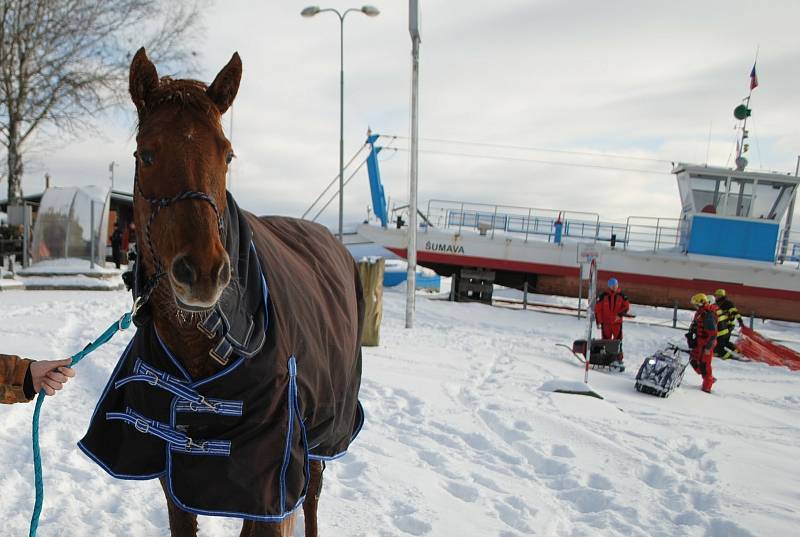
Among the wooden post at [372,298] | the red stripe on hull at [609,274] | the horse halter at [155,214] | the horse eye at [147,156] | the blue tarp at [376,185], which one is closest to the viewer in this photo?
the horse halter at [155,214]

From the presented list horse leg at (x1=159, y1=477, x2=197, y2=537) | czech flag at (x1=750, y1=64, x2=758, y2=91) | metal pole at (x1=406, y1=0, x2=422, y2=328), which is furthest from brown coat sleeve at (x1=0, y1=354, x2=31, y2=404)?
czech flag at (x1=750, y1=64, x2=758, y2=91)

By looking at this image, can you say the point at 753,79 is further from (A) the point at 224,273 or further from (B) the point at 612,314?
(A) the point at 224,273

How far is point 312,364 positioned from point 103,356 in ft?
15.9

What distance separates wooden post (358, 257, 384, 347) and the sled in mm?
3946

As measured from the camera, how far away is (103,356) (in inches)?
239

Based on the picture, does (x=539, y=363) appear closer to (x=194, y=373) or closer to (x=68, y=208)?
(x=194, y=373)

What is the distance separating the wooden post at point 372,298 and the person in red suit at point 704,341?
5.03 m

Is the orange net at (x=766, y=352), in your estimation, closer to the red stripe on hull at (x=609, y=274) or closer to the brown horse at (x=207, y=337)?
the red stripe on hull at (x=609, y=274)

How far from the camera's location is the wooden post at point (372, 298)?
8828 mm

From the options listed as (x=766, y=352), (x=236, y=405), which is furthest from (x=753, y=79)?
(x=236, y=405)

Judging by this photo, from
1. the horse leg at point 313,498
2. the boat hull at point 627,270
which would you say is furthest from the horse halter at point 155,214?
the boat hull at point 627,270

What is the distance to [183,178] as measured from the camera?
1.67 metres

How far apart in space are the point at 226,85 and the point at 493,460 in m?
3.62

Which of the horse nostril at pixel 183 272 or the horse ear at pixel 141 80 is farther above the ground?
the horse ear at pixel 141 80
